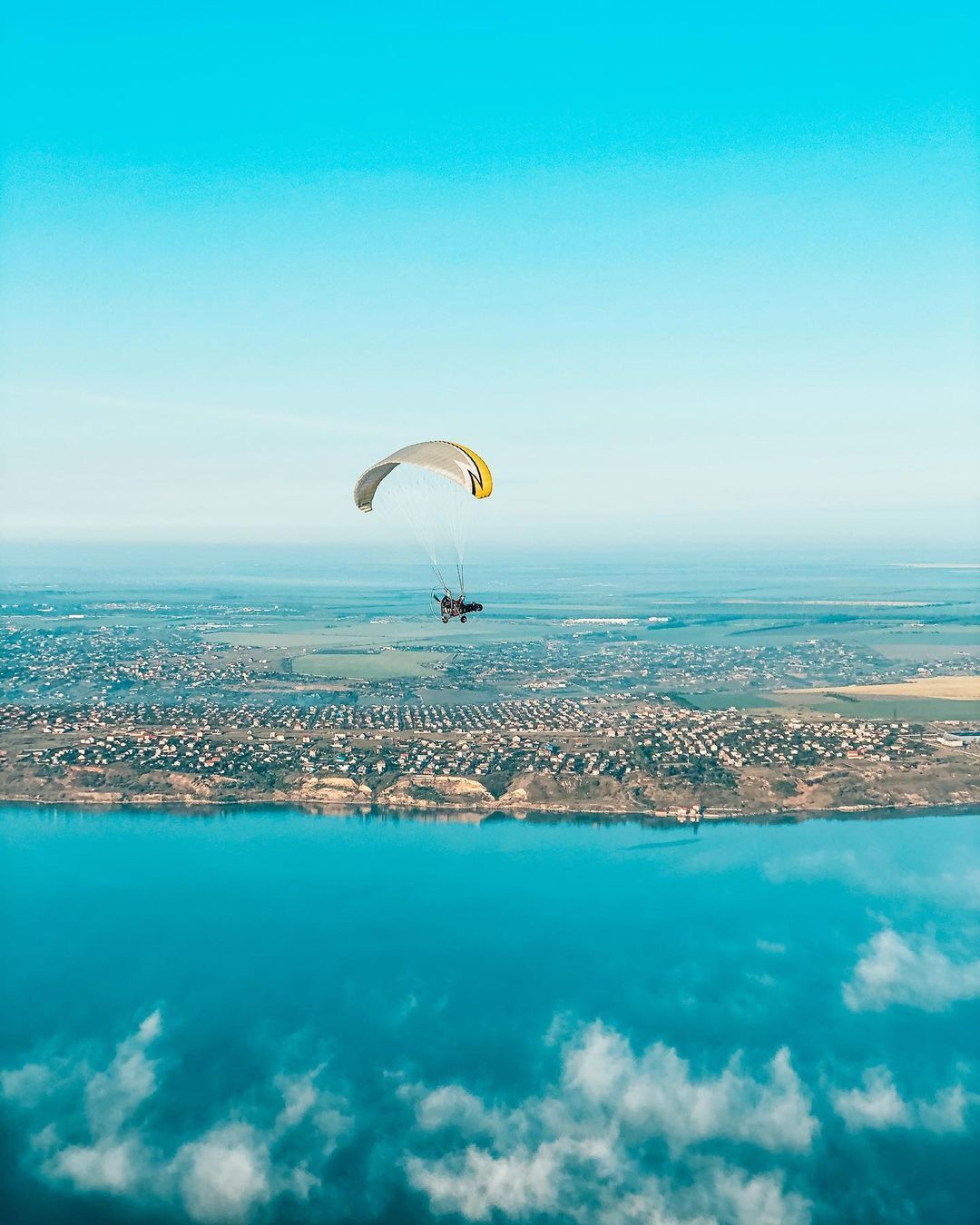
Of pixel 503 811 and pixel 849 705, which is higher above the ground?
pixel 849 705

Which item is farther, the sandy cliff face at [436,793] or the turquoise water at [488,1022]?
the sandy cliff face at [436,793]

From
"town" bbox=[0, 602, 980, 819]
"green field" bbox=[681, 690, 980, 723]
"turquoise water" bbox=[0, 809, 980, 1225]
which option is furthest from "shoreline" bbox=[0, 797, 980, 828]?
"green field" bbox=[681, 690, 980, 723]

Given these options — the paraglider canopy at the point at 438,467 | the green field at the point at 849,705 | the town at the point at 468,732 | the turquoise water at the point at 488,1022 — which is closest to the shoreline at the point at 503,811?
the town at the point at 468,732

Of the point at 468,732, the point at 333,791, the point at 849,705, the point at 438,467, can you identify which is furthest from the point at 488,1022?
the point at 849,705

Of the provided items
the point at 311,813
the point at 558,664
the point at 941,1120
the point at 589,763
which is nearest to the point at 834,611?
the point at 558,664

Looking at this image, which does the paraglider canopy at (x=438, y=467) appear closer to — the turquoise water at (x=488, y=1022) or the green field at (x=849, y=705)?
the turquoise water at (x=488, y=1022)

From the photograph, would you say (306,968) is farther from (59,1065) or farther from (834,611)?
(834,611)

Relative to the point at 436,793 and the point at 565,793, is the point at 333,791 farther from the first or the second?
the point at 565,793
